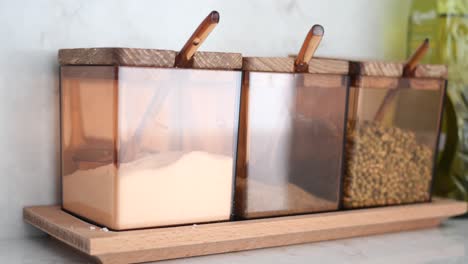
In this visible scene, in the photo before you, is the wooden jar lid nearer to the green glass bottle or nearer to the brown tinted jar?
the brown tinted jar

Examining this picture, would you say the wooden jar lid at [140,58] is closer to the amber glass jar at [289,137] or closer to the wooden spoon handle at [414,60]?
the amber glass jar at [289,137]

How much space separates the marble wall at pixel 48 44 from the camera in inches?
34.4

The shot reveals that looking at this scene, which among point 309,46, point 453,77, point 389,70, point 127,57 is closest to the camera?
point 127,57

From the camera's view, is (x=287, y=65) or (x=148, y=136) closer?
(x=148, y=136)

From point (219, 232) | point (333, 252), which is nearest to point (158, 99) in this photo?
point (219, 232)

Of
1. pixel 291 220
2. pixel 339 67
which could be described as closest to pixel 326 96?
pixel 339 67

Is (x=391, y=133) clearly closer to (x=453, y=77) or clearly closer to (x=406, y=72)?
(x=406, y=72)

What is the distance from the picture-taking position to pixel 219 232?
0.83 meters

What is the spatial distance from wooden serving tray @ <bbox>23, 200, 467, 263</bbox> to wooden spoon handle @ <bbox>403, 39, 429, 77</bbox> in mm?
216

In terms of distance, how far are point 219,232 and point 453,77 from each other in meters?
0.61

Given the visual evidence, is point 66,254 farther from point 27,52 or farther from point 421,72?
point 421,72

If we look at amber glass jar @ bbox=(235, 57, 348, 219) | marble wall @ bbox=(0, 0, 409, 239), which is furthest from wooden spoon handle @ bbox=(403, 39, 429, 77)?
marble wall @ bbox=(0, 0, 409, 239)

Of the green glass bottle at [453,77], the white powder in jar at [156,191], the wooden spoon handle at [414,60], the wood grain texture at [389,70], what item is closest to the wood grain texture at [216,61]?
the white powder in jar at [156,191]

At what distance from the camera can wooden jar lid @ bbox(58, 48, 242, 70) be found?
2.48ft
